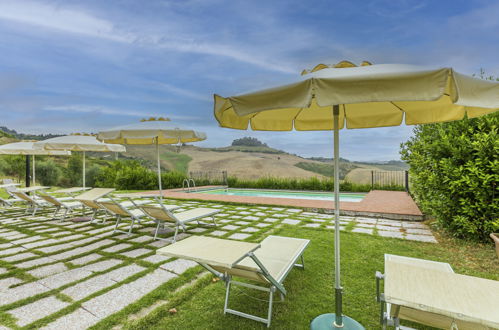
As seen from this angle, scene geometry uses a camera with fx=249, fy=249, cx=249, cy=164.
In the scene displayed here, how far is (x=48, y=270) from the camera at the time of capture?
3.29 metres

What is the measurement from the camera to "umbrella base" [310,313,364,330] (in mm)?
2083

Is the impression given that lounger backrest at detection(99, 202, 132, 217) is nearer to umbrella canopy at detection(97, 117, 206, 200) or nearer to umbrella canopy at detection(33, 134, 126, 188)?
umbrella canopy at detection(97, 117, 206, 200)

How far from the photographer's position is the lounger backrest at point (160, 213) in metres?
4.42

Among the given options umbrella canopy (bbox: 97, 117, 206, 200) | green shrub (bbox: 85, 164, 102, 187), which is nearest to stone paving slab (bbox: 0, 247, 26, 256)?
umbrella canopy (bbox: 97, 117, 206, 200)

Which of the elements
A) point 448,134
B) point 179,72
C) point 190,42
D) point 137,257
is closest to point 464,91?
point 448,134

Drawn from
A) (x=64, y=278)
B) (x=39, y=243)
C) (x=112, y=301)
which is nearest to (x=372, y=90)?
(x=112, y=301)

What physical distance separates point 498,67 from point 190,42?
13841 millimetres

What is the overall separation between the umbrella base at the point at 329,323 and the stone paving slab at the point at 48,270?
128 inches

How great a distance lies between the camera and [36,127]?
2866 cm

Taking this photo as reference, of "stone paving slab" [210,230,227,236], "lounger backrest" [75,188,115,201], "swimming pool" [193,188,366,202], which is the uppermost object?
"lounger backrest" [75,188,115,201]

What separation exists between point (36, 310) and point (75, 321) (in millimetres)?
529

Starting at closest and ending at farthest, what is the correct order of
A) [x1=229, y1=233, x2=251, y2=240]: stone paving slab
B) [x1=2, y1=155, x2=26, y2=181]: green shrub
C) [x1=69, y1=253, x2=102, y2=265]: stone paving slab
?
[x1=69, y1=253, x2=102, y2=265]: stone paving slab < [x1=229, y1=233, x2=251, y2=240]: stone paving slab < [x1=2, y1=155, x2=26, y2=181]: green shrub

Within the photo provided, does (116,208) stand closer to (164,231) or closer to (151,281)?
(164,231)

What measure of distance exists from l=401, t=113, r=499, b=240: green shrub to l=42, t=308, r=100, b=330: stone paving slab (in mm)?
5337
